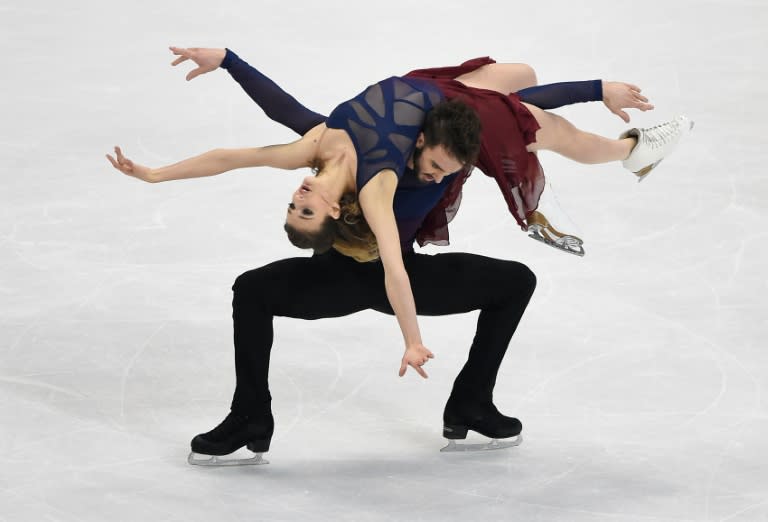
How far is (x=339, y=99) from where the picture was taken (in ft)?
28.5

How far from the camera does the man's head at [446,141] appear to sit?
14.8 ft

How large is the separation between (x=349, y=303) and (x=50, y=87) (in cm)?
459

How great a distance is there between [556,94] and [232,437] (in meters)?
1.81

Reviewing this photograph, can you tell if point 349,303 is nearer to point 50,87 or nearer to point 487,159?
point 487,159

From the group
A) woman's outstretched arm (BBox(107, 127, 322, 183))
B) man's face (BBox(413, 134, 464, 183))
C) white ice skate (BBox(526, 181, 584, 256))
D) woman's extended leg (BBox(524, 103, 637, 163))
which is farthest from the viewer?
white ice skate (BBox(526, 181, 584, 256))

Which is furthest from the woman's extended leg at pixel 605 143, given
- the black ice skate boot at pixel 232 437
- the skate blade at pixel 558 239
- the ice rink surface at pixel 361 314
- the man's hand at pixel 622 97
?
the black ice skate boot at pixel 232 437

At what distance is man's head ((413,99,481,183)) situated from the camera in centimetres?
452

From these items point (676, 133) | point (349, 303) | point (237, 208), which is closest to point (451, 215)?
point (349, 303)

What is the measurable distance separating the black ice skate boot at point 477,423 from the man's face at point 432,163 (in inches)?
35.3

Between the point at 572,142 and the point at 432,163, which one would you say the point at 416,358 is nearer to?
the point at 432,163

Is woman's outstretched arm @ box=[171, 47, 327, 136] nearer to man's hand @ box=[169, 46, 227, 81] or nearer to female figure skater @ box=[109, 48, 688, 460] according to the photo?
man's hand @ box=[169, 46, 227, 81]

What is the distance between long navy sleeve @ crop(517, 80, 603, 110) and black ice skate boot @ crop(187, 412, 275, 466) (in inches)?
62.7

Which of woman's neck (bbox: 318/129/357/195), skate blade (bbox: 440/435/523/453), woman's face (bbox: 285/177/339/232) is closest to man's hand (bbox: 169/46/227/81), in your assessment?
woman's neck (bbox: 318/129/357/195)

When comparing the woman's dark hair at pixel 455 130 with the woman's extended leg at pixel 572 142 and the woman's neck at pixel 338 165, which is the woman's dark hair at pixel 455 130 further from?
the woman's extended leg at pixel 572 142
